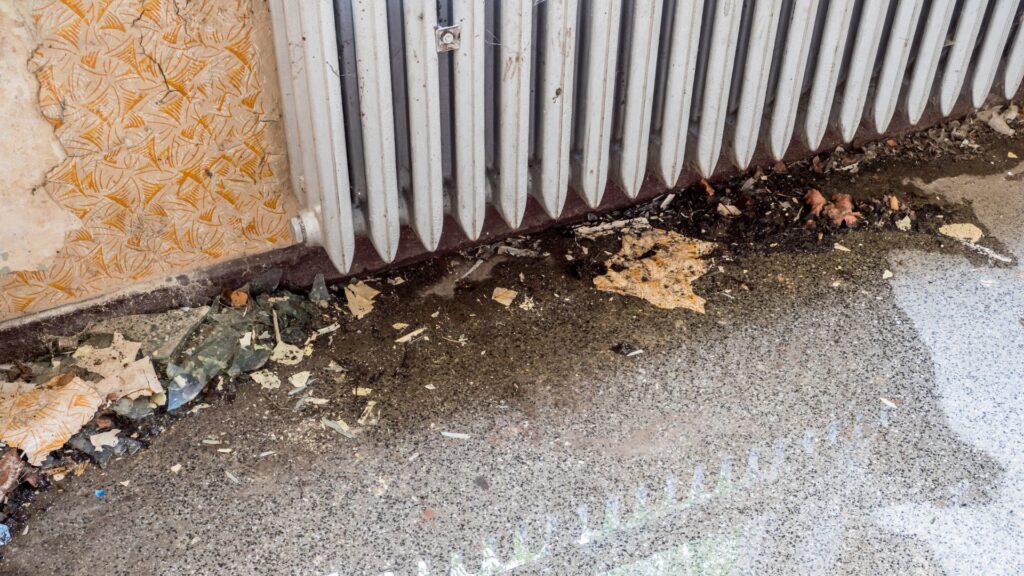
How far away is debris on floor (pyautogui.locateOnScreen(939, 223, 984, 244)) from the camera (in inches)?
93.4

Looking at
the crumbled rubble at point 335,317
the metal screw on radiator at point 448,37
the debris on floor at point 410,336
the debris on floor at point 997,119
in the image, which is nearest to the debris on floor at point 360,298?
the crumbled rubble at point 335,317

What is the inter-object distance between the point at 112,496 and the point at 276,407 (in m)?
0.33

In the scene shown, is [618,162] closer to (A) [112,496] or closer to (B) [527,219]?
(B) [527,219]

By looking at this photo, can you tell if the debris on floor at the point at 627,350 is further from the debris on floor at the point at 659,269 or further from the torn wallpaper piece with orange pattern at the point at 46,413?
the torn wallpaper piece with orange pattern at the point at 46,413

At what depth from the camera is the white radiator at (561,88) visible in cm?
172

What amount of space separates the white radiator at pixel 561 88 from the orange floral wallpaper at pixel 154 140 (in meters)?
0.10

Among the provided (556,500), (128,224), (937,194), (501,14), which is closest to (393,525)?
(556,500)

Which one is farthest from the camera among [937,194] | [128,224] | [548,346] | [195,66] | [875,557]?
[937,194]

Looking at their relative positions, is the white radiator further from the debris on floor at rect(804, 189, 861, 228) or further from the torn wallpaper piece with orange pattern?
the torn wallpaper piece with orange pattern

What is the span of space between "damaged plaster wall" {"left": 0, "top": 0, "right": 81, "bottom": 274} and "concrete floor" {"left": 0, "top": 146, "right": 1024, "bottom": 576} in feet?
1.42

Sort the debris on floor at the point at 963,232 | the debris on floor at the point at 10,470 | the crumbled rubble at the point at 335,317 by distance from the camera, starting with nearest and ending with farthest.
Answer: the debris on floor at the point at 10,470 < the crumbled rubble at the point at 335,317 < the debris on floor at the point at 963,232

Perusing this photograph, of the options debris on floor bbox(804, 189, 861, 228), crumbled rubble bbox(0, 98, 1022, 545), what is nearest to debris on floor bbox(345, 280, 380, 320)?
crumbled rubble bbox(0, 98, 1022, 545)

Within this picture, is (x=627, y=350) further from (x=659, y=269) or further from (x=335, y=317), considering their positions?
(x=335, y=317)

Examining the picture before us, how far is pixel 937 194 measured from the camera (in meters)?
2.52
